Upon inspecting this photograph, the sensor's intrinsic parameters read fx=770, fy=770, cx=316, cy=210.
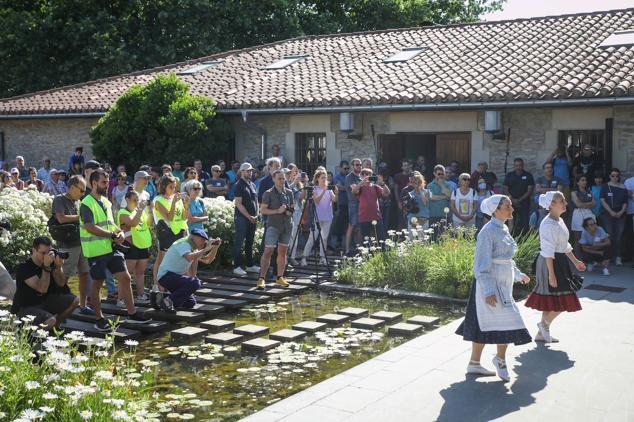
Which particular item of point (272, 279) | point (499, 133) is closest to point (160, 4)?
point (499, 133)

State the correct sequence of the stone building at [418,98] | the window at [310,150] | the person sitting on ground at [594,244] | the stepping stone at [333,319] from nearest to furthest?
the stepping stone at [333,319]
the person sitting on ground at [594,244]
the stone building at [418,98]
the window at [310,150]

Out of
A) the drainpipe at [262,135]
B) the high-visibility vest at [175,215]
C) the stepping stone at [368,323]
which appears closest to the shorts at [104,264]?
the high-visibility vest at [175,215]

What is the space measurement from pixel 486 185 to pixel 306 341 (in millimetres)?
6969

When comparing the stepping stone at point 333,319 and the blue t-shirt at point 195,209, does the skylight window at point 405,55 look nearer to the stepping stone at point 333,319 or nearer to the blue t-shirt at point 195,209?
the blue t-shirt at point 195,209

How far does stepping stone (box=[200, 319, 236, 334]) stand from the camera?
873cm

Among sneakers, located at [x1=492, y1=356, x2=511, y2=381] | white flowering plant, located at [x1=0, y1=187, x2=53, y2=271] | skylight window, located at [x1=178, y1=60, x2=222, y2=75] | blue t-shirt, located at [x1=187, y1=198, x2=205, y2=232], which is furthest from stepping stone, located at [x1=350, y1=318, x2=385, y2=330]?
skylight window, located at [x1=178, y1=60, x2=222, y2=75]

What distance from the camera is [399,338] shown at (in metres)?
8.37

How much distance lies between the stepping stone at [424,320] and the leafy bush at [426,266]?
4.78 ft

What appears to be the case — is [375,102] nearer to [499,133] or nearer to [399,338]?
[499,133]

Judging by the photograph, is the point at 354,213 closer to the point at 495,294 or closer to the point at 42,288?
the point at 495,294

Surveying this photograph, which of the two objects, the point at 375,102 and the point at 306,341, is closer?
the point at 306,341

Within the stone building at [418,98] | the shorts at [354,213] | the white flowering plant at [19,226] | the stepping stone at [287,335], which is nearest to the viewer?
the stepping stone at [287,335]

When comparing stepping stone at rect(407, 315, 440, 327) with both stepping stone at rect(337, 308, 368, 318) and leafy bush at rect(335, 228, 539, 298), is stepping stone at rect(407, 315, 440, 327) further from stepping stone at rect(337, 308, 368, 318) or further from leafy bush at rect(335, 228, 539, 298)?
leafy bush at rect(335, 228, 539, 298)

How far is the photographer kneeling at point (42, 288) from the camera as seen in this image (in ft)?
22.9
